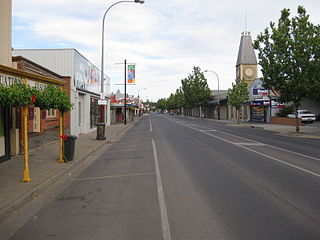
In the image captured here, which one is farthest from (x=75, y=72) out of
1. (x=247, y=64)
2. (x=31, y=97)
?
(x=247, y=64)

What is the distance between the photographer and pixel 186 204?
21.6 ft

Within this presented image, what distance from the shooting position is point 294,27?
26.3 m

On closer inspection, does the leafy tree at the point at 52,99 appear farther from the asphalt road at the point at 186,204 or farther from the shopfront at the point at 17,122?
the asphalt road at the point at 186,204

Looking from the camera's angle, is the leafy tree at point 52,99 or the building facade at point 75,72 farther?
the building facade at point 75,72

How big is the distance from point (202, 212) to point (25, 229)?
298cm

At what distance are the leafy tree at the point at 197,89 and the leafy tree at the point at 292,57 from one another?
5752cm

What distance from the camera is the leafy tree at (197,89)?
280 feet

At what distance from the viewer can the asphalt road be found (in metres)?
5.18

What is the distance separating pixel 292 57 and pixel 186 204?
22244 mm

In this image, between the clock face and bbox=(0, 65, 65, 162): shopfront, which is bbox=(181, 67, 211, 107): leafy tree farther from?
bbox=(0, 65, 65, 162): shopfront

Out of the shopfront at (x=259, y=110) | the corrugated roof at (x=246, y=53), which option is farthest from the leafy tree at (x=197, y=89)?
the shopfront at (x=259, y=110)

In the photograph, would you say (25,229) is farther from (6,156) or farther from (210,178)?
(6,156)

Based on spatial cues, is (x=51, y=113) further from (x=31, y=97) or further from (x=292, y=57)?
(x=292, y=57)

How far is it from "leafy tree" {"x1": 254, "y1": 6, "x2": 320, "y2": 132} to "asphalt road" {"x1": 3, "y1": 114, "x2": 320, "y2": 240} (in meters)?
15.8
